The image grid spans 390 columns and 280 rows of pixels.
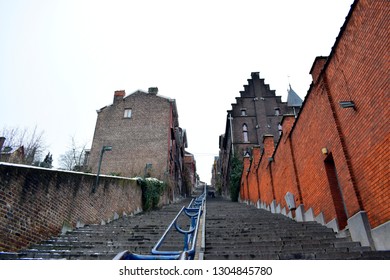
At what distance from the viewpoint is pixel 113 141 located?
24578 millimetres

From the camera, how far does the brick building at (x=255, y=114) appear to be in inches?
1239

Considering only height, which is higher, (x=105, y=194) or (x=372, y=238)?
(x=105, y=194)

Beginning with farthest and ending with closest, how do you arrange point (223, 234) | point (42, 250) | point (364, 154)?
point (223, 234), point (42, 250), point (364, 154)

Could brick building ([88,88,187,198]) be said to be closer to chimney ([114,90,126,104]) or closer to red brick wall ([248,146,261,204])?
chimney ([114,90,126,104])

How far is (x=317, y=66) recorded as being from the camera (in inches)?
311

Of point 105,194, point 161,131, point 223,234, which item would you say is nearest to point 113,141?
point 161,131

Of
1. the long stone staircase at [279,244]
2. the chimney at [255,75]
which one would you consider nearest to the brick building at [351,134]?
the long stone staircase at [279,244]

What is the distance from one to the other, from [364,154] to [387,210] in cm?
128

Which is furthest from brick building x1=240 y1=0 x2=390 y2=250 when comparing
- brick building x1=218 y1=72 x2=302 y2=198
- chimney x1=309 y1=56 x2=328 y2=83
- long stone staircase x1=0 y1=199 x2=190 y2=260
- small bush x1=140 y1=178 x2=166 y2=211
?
brick building x1=218 y1=72 x2=302 y2=198

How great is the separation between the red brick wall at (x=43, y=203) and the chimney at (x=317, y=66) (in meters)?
9.01

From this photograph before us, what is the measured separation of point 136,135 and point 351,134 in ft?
68.4

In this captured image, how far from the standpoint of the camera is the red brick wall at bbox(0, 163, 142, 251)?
20.9 feet

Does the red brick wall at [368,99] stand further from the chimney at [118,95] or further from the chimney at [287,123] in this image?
the chimney at [118,95]

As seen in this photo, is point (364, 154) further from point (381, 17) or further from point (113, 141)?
point (113, 141)
